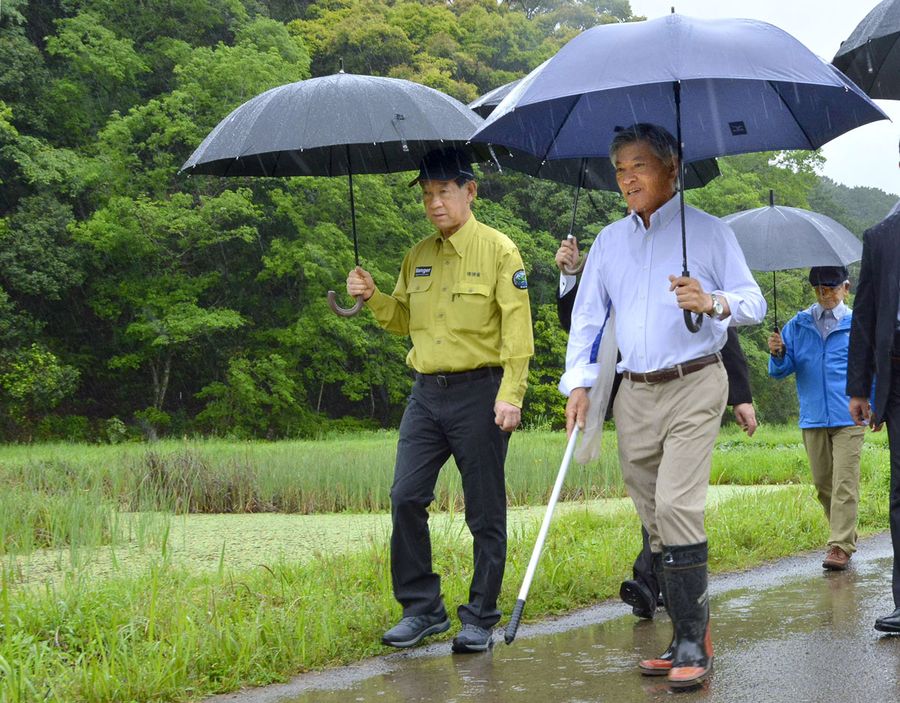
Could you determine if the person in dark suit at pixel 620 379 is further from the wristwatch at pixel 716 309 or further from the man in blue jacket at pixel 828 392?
the man in blue jacket at pixel 828 392

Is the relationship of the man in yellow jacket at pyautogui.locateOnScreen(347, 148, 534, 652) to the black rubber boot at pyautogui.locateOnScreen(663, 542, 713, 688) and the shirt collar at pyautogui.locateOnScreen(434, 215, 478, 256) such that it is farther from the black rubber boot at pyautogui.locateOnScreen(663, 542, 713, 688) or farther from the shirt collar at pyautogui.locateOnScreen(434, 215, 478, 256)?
the black rubber boot at pyautogui.locateOnScreen(663, 542, 713, 688)

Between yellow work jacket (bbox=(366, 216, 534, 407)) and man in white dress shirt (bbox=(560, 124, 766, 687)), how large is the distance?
32 centimetres

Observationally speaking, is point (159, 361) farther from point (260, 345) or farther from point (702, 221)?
point (702, 221)

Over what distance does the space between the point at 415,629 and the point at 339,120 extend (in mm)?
1943

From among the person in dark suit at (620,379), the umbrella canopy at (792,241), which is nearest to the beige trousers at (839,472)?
the umbrella canopy at (792,241)

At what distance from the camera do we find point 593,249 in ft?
14.5

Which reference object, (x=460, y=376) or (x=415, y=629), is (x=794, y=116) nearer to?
(x=460, y=376)

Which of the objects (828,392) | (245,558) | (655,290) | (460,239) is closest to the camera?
(655,290)

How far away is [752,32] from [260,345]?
2721 centimetres

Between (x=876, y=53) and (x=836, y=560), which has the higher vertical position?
(x=876, y=53)

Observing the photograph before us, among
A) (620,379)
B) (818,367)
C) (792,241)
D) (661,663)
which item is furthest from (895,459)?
(792,241)

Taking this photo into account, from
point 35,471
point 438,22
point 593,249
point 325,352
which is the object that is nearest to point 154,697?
point 593,249

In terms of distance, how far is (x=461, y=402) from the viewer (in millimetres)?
4641

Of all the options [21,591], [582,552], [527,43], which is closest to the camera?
[21,591]
